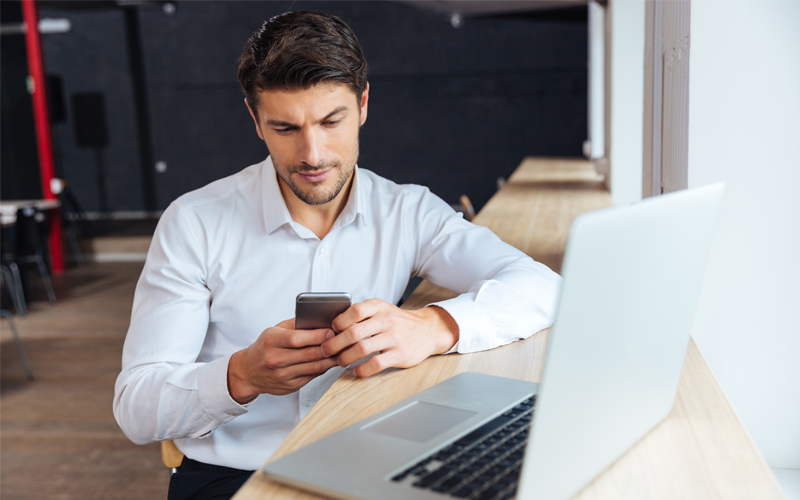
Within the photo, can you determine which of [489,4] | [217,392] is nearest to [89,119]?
[489,4]

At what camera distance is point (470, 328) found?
→ 1.14m

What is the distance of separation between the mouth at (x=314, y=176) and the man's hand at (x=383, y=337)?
1.33ft

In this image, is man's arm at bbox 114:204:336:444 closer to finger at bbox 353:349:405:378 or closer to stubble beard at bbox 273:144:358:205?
finger at bbox 353:349:405:378

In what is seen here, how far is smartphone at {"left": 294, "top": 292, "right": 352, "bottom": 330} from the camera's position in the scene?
993 millimetres

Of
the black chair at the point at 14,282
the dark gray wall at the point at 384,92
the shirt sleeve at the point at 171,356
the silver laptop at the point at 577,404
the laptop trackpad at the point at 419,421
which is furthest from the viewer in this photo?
the dark gray wall at the point at 384,92

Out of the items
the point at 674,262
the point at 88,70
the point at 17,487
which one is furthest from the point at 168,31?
the point at 674,262

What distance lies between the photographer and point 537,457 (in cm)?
52

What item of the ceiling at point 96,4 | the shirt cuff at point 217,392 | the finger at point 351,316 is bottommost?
the shirt cuff at point 217,392

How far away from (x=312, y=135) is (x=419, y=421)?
0.70 meters

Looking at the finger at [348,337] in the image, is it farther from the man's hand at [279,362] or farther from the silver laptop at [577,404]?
the silver laptop at [577,404]

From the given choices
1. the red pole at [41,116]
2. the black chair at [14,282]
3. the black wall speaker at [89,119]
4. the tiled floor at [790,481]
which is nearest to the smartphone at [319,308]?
the tiled floor at [790,481]

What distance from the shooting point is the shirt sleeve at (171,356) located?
1095 millimetres

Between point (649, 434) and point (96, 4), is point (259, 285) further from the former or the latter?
point (96, 4)

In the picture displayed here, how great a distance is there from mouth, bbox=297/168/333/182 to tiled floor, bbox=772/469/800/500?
1150mm
